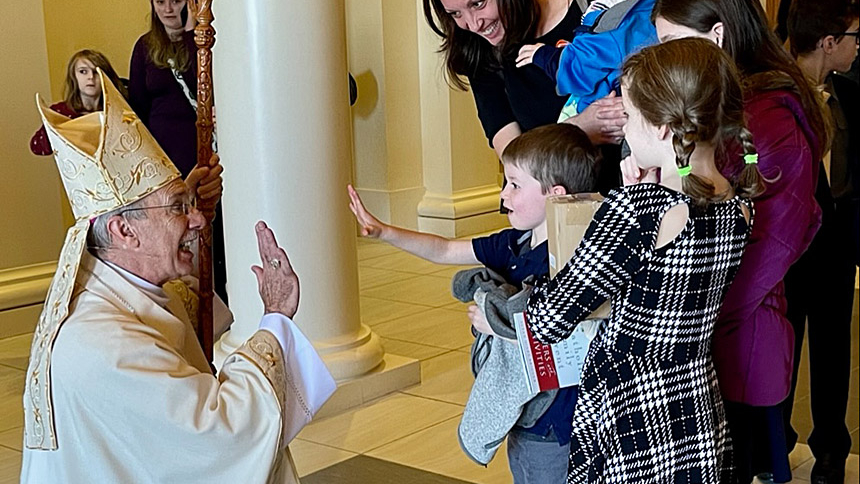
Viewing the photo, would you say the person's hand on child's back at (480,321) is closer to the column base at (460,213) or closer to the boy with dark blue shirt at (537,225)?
the boy with dark blue shirt at (537,225)

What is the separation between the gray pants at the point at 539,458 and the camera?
267 centimetres

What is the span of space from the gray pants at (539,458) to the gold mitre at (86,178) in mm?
982

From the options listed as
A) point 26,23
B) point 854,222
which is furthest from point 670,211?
point 26,23

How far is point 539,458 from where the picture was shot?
106 inches

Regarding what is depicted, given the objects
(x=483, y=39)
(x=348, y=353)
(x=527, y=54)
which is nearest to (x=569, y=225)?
(x=527, y=54)

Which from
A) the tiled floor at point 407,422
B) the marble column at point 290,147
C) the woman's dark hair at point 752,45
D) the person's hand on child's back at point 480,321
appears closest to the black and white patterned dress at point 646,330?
the person's hand on child's back at point 480,321

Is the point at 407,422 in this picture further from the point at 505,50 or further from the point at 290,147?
the point at 505,50

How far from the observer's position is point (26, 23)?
6148 mm

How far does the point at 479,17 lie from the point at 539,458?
118cm

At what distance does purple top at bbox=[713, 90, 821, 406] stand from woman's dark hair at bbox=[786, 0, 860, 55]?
1264 millimetres

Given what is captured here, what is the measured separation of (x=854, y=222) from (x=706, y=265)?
5.85ft

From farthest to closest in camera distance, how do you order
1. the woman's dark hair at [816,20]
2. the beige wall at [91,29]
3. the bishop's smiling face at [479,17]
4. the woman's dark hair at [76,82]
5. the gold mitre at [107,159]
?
the beige wall at [91,29] < the woman's dark hair at [76,82] < the woman's dark hair at [816,20] < the bishop's smiling face at [479,17] < the gold mitre at [107,159]

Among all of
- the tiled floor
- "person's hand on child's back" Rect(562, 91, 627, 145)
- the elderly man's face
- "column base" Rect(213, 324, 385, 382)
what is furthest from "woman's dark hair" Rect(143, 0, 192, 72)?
the elderly man's face

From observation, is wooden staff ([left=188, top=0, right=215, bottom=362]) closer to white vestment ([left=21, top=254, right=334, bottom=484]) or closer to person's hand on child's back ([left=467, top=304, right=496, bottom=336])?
white vestment ([left=21, top=254, right=334, bottom=484])
